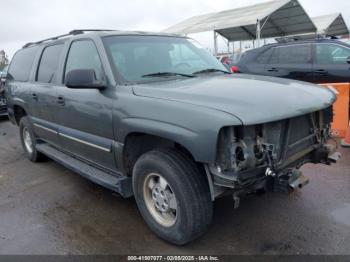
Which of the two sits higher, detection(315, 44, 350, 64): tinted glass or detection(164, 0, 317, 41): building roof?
detection(164, 0, 317, 41): building roof

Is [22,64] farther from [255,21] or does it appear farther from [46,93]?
[255,21]

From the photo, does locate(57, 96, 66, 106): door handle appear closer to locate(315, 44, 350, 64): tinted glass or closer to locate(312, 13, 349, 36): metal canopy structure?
locate(315, 44, 350, 64): tinted glass

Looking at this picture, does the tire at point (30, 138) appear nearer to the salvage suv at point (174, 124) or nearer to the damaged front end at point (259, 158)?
the salvage suv at point (174, 124)

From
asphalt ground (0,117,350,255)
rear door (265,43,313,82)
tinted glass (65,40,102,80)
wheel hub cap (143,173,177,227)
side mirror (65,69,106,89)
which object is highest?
tinted glass (65,40,102,80)

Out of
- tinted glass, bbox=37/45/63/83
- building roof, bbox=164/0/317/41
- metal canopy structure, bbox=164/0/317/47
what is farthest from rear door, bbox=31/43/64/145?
building roof, bbox=164/0/317/41

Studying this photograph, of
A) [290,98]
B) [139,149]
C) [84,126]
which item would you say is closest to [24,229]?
[84,126]

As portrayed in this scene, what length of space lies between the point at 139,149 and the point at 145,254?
0.98 meters

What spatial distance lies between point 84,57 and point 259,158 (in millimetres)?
2309

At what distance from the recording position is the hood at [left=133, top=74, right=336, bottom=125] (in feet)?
8.05

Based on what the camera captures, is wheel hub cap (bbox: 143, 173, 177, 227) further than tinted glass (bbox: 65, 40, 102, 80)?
No

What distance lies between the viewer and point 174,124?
260 centimetres

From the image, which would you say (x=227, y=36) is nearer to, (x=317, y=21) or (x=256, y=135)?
(x=317, y=21)

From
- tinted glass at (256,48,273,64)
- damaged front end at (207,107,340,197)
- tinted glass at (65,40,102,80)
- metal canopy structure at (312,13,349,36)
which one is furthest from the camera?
metal canopy structure at (312,13,349,36)

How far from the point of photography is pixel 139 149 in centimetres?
328
